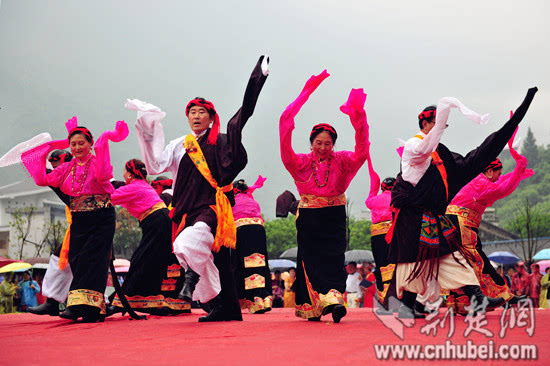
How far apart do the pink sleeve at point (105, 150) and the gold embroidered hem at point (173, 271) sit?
1887 mm

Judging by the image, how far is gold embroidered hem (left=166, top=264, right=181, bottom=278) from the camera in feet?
26.6

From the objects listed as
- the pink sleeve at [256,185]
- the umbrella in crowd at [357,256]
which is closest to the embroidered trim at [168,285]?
the pink sleeve at [256,185]

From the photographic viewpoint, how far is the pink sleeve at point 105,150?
21.2 feet

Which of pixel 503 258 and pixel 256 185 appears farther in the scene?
pixel 503 258

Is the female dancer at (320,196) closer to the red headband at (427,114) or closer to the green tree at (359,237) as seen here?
the red headband at (427,114)

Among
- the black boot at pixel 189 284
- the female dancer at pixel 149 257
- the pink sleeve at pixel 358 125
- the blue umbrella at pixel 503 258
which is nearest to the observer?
the black boot at pixel 189 284

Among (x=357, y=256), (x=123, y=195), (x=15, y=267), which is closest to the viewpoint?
(x=123, y=195)

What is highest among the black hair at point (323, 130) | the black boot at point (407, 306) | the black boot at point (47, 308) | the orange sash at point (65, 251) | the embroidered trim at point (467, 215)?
the black hair at point (323, 130)

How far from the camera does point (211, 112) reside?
6.49m

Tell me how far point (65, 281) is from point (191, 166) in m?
2.01

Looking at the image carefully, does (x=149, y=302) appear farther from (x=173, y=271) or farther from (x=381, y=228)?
(x=381, y=228)

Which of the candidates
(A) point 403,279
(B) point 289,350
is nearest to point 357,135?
(A) point 403,279

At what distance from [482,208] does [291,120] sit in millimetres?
2925

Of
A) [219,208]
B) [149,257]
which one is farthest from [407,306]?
[149,257]
